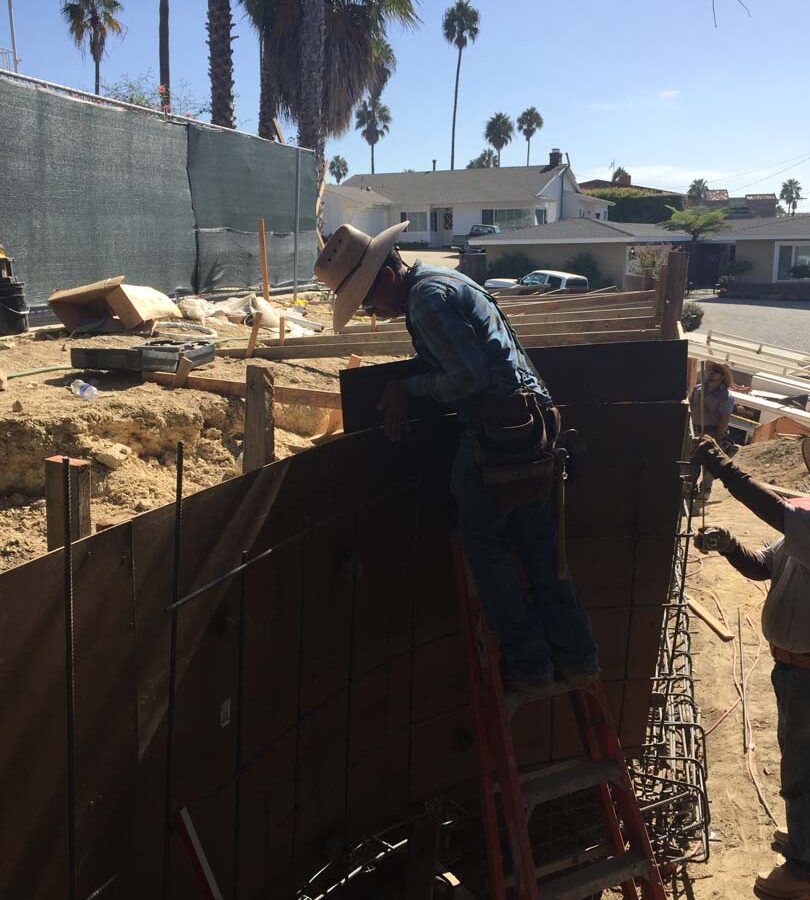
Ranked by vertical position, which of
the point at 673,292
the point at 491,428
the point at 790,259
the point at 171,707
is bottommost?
the point at 171,707

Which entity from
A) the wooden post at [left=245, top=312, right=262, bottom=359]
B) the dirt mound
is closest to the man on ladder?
the wooden post at [left=245, top=312, right=262, bottom=359]

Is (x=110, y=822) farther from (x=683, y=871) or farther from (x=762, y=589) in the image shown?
(x=762, y=589)

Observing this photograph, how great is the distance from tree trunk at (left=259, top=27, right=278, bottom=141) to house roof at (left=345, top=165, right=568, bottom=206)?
29356mm

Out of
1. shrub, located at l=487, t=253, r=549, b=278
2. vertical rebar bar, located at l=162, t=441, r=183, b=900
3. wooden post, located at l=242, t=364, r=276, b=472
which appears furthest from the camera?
shrub, located at l=487, t=253, r=549, b=278

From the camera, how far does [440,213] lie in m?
52.1

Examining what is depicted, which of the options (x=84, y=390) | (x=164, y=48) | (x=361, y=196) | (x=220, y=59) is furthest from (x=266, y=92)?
(x=361, y=196)

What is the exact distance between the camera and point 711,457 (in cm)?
405

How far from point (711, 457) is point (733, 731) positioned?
2.62m

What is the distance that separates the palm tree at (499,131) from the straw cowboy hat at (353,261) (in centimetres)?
8851

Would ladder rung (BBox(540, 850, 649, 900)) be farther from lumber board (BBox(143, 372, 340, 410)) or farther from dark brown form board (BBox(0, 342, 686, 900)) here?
lumber board (BBox(143, 372, 340, 410))

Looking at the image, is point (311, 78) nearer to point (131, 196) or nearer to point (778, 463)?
point (131, 196)

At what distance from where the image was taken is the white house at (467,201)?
165ft

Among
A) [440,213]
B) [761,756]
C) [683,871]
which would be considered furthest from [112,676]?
[440,213]

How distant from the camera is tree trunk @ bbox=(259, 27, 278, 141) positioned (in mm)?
22125
